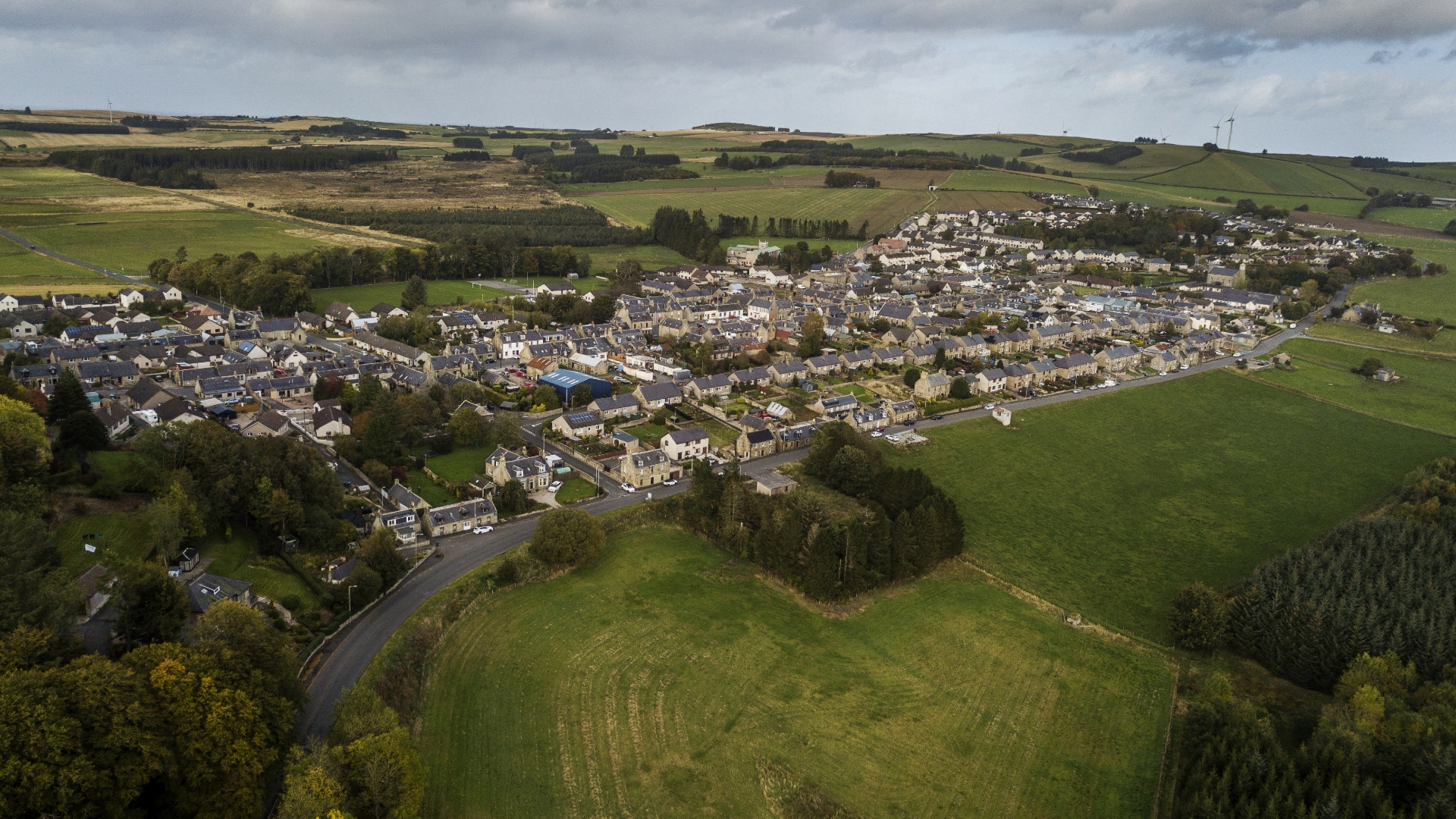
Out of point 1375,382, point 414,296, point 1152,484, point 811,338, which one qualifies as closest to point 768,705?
point 1152,484

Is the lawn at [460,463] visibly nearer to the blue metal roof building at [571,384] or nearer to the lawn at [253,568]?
the blue metal roof building at [571,384]

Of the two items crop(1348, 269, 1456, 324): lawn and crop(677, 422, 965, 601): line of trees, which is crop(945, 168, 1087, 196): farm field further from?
crop(677, 422, 965, 601): line of trees

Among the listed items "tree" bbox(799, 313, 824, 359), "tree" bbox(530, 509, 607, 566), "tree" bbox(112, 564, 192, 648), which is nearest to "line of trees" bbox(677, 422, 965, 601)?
"tree" bbox(530, 509, 607, 566)

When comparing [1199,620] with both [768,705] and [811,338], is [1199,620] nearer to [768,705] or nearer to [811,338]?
[768,705]

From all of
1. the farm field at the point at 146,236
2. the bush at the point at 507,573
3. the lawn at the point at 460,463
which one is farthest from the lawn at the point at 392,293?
the bush at the point at 507,573

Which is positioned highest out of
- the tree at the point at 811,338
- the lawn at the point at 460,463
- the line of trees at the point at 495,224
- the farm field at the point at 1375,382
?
the line of trees at the point at 495,224
